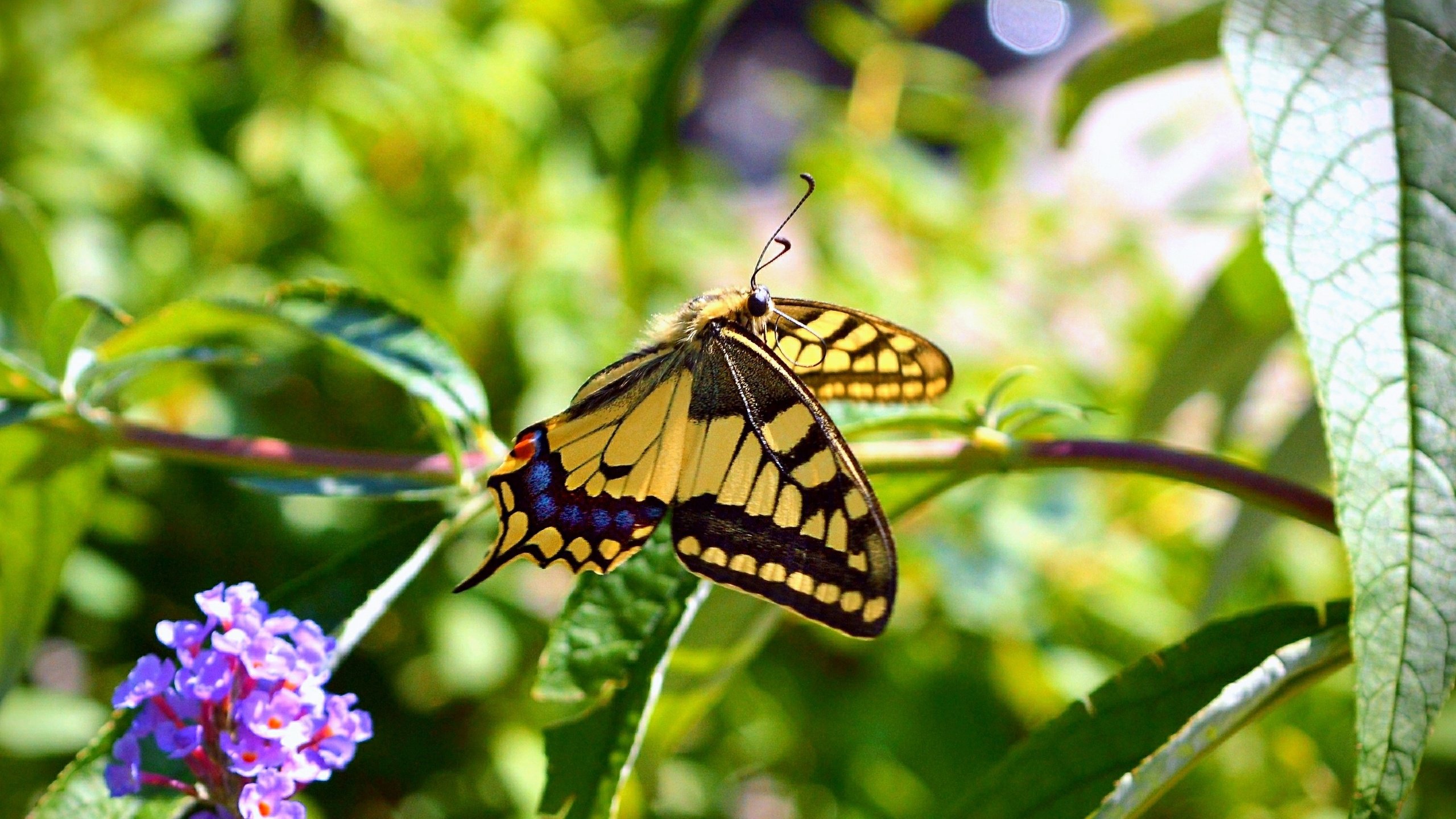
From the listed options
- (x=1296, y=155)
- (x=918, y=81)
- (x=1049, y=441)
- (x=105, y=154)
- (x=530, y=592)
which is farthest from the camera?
(x=918, y=81)

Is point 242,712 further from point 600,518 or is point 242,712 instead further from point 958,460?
point 958,460

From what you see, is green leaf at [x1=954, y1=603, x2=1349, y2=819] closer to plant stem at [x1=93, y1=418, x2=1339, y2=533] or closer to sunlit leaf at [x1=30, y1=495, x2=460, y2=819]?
plant stem at [x1=93, y1=418, x2=1339, y2=533]

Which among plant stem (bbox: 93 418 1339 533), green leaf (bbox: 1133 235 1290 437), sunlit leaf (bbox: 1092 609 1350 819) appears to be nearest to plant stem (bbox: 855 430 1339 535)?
plant stem (bbox: 93 418 1339 533)

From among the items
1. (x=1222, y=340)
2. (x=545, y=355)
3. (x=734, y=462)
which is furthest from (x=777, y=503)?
(x=545, y=355)

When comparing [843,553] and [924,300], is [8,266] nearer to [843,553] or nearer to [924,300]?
[924,300]

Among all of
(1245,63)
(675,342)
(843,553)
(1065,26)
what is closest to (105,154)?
(675,342)

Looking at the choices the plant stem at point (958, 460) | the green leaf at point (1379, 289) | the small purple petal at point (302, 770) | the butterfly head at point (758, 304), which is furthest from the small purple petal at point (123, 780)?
the green leaf at point (1379, 289)

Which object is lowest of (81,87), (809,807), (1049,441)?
(809,807)
